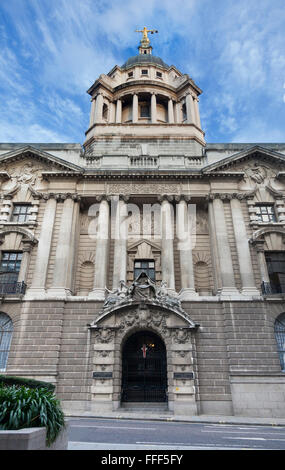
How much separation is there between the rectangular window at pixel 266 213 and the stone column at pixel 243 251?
1.66 meters

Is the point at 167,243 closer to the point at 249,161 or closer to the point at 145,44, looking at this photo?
the point at 249,161

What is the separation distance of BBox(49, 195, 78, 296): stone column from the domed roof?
3160 centimetres

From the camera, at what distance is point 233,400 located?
18188 millimetres

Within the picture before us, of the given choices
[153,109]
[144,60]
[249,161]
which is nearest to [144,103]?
[153,109]

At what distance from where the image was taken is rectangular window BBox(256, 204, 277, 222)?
81.0ft

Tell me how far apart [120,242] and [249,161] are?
13.7 meters

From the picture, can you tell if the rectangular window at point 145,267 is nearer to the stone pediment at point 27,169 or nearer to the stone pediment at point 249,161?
the stone pediment at point 249,161

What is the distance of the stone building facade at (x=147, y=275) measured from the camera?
61.5 feet

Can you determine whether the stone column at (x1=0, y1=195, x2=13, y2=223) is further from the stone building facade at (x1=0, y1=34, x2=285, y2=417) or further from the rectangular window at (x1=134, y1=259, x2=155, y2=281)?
the rectangular window at (x1=134, y1=259, x2=155, y2=281)

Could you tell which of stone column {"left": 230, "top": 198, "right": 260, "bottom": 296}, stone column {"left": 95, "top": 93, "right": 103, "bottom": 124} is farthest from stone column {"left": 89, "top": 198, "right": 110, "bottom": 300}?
stone column {"left": 95, "top": 93, "right": 103, "bottom": 124}

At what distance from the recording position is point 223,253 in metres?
22.8

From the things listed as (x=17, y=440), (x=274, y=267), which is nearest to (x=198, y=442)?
(x=17, y=440)

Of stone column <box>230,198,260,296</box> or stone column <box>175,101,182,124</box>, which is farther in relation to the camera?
stone column <box>175,101,182,124</box>
